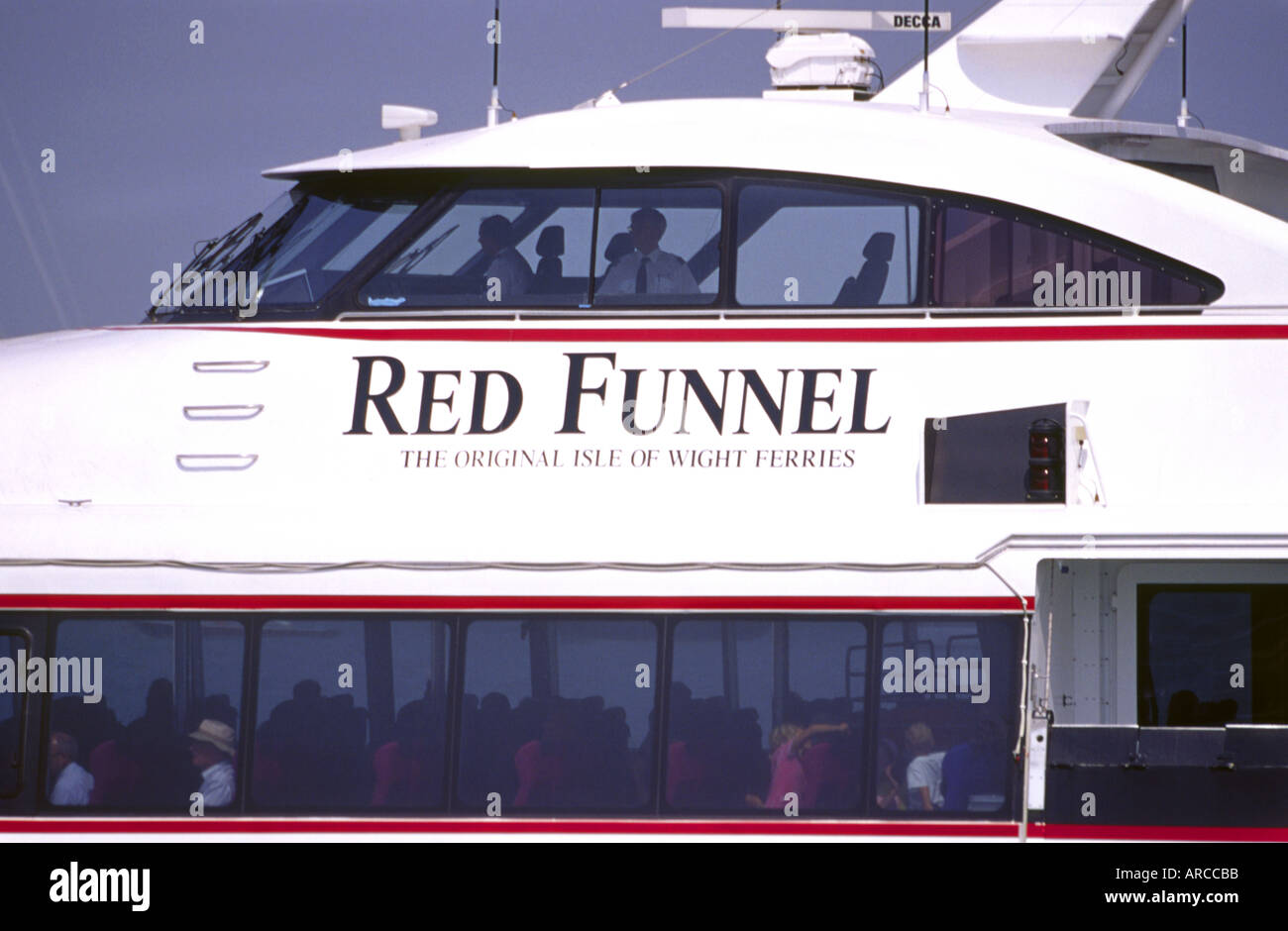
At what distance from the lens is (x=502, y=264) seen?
8078 millimetres

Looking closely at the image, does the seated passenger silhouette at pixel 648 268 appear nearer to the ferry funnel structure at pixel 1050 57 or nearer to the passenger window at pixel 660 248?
the passenger window at pixel 660 248

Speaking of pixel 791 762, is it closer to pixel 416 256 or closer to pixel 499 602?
pixel 499 602

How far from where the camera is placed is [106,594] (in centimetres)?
755

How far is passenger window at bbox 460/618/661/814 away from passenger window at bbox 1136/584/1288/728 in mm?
2433

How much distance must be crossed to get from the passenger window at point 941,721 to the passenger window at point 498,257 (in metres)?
2.39

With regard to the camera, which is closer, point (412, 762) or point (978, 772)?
point (978, 772)

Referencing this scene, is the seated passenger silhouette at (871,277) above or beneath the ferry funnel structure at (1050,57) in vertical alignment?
beneath

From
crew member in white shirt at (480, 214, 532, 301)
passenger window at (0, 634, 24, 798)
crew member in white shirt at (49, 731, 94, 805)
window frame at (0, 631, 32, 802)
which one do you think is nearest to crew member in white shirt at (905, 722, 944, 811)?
crew member in white shirt at (480, 214, 532, 301)

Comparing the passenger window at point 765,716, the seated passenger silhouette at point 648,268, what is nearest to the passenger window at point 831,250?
the seated passenger silhouette at point 648,268

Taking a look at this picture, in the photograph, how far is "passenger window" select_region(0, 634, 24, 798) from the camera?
7.54 meters

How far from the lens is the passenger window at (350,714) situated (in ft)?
24.4

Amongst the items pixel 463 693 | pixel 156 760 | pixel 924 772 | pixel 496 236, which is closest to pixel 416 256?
pixel 496 236

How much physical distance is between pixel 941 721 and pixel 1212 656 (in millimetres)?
1391

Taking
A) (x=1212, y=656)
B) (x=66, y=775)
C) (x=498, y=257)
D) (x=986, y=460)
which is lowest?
(x=66, y=775)
